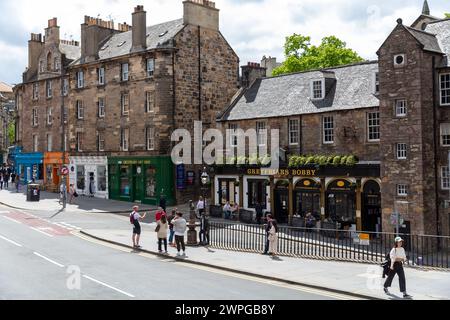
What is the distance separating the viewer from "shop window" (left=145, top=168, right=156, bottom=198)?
43.2 metres

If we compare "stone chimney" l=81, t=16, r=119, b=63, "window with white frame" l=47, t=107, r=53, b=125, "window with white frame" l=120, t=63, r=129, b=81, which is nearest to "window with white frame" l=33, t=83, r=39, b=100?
"window with white frame" l=47, t=107, r=53, b=125

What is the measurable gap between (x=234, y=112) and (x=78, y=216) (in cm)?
1271

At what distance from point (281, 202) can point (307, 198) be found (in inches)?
86.9

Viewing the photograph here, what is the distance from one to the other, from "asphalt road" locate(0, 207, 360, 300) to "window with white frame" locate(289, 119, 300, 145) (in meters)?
14.0

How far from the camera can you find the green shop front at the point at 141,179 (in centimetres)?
4219

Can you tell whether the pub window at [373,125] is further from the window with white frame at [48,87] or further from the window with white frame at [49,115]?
the window with white frame at [48,87]

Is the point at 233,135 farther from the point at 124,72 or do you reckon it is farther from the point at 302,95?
the point at 124,72

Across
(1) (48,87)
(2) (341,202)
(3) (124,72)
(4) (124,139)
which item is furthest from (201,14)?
(2) (341,202)

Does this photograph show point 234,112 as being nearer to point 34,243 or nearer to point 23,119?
point 34,243

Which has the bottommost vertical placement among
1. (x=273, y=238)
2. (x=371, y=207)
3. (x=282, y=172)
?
(x=273, y=238)

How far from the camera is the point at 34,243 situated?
2539 cm

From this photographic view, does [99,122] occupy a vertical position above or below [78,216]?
above

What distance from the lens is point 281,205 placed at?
35469mm
